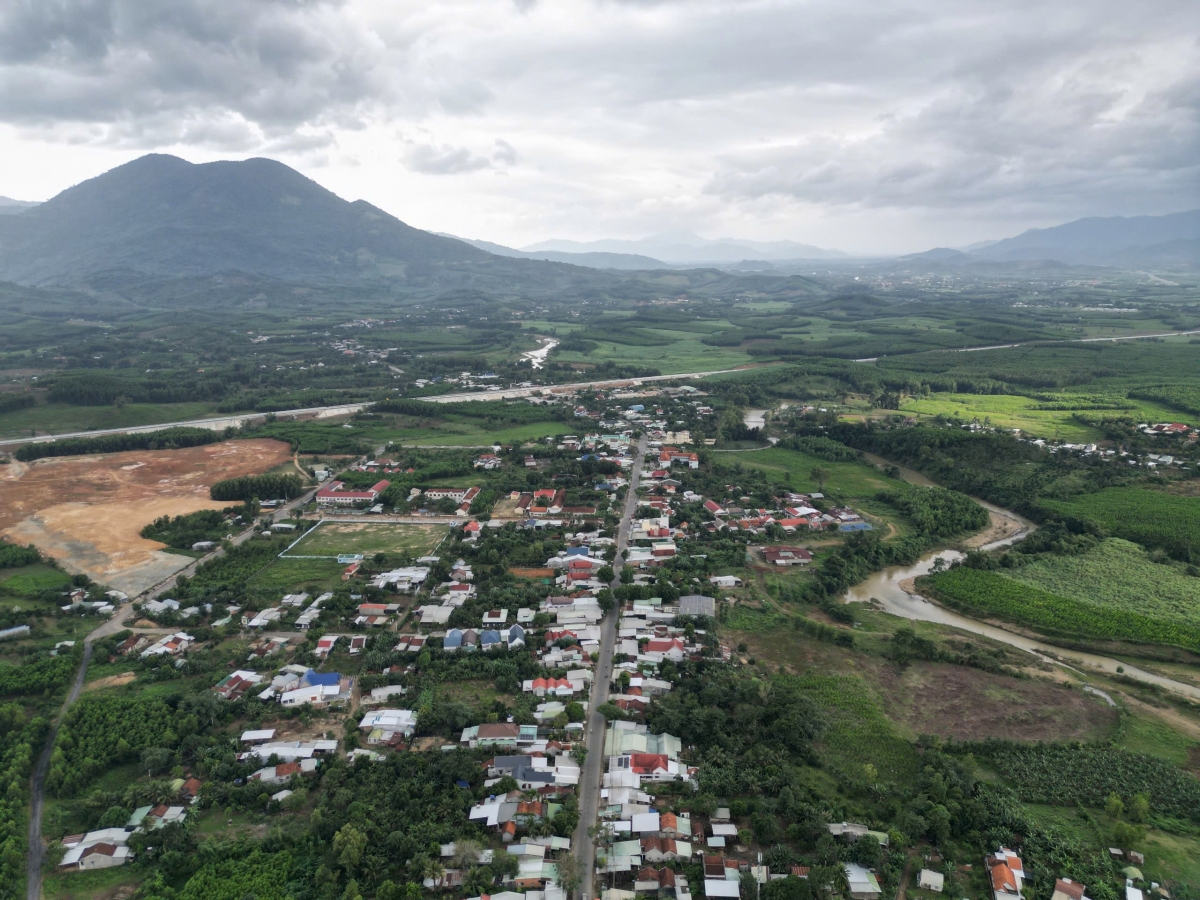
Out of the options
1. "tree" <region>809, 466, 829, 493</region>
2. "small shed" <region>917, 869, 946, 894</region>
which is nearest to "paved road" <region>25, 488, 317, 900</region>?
"small shed" <region>917, 869, 946, 894</region>

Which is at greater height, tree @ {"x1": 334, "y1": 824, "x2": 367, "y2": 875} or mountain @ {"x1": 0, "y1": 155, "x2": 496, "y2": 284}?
mountain @ {"x1": 0, "y1": 155, "x2": 496, "y2": 284}

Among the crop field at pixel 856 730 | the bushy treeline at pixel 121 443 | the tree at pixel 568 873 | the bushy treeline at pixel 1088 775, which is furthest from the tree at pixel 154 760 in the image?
the bushy treeline at pixel 121 443

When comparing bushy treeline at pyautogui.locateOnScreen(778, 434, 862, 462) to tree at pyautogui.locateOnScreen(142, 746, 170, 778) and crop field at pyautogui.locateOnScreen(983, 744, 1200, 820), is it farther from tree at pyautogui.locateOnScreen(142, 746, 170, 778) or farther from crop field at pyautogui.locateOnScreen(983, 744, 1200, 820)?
tree at pyautogui.locateOnScreen(142, 746, 170, 778)

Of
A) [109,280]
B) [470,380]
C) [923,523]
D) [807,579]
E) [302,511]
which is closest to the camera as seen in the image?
[807,579]

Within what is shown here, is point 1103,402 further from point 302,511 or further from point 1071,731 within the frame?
point 302,511

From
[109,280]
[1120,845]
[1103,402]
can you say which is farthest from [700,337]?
[109,280]
